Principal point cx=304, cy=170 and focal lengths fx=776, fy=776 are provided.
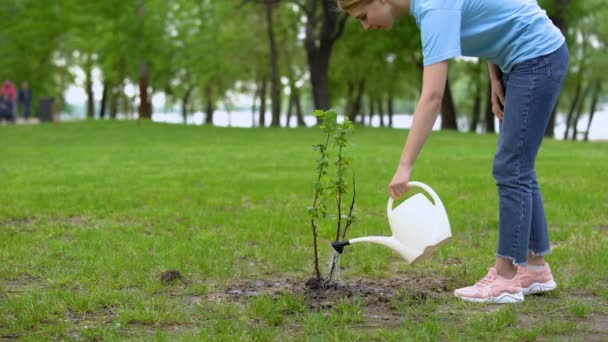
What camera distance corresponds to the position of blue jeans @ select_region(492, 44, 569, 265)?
3.55 meters

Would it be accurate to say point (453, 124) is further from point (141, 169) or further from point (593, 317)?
point (593, 317)

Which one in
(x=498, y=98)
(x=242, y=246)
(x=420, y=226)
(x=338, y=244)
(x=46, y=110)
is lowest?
(x=242, y=246)

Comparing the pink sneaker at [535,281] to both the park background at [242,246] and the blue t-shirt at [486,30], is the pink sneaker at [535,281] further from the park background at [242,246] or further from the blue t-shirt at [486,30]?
the blue t-shirt at [486,30]

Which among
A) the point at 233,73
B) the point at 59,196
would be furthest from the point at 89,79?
the point at 59,196

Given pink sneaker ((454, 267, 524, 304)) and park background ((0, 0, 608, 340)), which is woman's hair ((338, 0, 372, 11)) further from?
pink sneaker ((454, 267, 524, 304))

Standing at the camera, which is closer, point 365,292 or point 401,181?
point 401,181

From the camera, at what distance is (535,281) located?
3.92 metres

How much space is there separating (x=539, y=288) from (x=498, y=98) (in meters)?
0.98

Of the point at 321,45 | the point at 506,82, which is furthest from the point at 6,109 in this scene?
the point at 506,82

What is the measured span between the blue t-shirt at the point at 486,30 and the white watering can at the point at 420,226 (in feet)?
2.09

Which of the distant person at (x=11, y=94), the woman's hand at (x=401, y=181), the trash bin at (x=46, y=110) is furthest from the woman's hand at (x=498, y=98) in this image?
the trash bin at (x=46, y=110)

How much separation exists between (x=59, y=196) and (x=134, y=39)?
1908 centimetres

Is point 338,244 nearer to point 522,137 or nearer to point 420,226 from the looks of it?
point 420,226

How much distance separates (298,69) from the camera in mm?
39156
